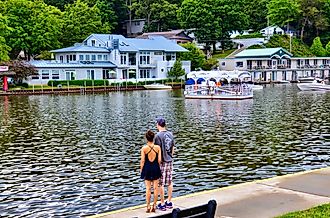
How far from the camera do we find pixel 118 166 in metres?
21.2

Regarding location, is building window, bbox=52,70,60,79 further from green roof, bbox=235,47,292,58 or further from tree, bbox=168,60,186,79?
green roof, bbox=235,47,292,58

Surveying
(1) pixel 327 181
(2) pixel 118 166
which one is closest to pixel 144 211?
(1) pixel 327 181

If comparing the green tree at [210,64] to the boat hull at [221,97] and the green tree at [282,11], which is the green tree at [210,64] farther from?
the boat hull at [221,97]

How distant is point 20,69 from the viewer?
271 feet

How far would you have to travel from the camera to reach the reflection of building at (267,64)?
4483 inches

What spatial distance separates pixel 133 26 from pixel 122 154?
4664 inches

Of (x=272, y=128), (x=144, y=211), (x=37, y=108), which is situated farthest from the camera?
(x=37, y=108)

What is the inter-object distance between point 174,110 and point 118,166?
26.7 metres

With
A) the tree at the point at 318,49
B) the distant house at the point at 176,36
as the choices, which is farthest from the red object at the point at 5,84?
the tree at the point at 318,49

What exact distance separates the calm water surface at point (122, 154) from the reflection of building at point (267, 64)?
72.0m

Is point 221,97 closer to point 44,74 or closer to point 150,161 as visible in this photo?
point 44,74

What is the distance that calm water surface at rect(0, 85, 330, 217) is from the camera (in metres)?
16.5

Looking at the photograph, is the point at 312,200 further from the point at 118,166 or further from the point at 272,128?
the point at 272,128

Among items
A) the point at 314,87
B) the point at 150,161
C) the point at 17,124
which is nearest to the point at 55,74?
the point at 314,87
